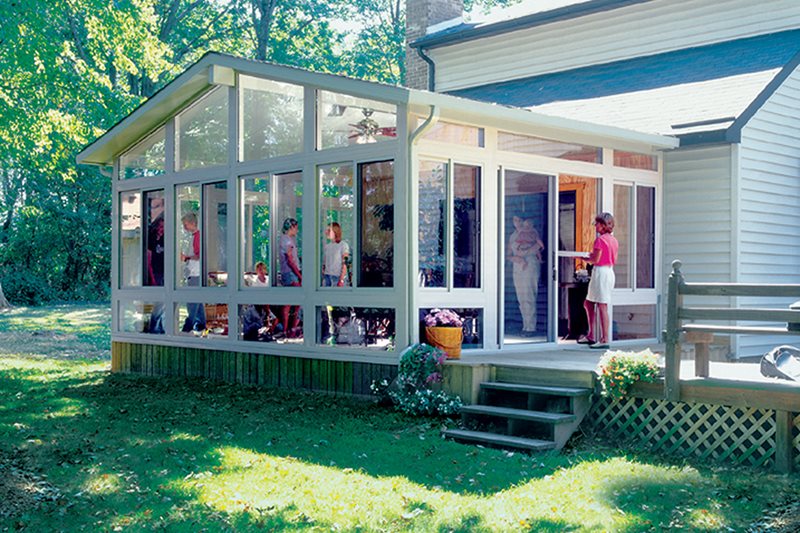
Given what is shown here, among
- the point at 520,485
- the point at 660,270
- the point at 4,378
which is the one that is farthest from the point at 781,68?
the point at 4,378

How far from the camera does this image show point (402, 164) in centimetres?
938

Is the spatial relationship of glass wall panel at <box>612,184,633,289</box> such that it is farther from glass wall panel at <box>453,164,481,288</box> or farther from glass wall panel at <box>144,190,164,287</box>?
glass wall panel at <box>144,190,164,287</box>

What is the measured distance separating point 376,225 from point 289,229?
153cm

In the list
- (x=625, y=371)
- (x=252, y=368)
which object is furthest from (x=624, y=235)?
(x=252, y=368)

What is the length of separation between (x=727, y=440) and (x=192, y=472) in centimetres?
455

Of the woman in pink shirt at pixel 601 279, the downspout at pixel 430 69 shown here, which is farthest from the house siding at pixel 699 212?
the downspout at pixel 430 69

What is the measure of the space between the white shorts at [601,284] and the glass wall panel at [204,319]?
472 centimetres

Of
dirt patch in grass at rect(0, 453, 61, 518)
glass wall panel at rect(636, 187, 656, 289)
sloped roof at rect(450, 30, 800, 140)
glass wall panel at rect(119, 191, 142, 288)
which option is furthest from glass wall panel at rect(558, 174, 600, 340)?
dirt patch in grass at rect(0, 453, 61, 518)

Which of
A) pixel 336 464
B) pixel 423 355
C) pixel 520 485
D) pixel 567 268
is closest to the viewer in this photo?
pixel 520 485

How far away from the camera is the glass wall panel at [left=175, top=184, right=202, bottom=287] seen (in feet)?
40.1

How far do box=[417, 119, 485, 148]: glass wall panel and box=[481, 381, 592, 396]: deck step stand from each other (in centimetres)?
265

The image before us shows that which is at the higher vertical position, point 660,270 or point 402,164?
point 402,164

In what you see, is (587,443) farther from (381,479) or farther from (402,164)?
(402,164)

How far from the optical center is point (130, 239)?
1335 centimetres
